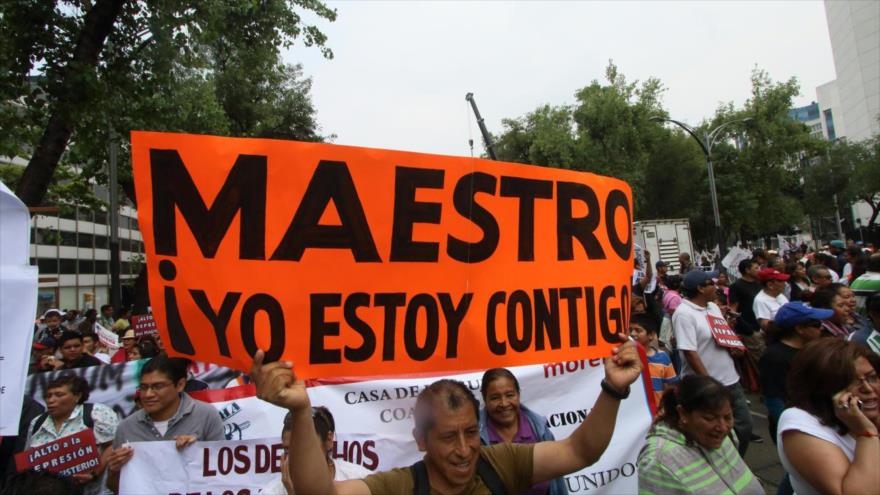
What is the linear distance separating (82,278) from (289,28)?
40389mm

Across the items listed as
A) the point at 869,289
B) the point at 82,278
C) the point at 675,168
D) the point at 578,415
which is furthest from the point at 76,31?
the point at 82,278

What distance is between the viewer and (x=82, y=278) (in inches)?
1703

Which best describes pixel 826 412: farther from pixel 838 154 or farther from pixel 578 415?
pixel 838 154

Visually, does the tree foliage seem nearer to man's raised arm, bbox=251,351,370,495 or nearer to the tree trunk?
the tree trunk

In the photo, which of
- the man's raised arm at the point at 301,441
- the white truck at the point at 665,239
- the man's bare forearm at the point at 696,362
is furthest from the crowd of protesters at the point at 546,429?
the white truck at the point at 665,239

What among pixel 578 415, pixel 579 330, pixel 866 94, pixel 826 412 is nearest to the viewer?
pixel 826 412

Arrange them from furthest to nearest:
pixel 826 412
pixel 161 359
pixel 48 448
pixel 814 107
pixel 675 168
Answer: pixel 814 107, pixel 675 168, pixel 161 359, pixel 48 448, pixel 826 412

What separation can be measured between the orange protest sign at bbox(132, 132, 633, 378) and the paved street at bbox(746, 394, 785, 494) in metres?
3.18

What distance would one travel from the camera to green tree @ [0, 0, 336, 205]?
7.86 m

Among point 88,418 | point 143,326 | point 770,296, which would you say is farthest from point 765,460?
point 143,326

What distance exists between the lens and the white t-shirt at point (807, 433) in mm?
2293

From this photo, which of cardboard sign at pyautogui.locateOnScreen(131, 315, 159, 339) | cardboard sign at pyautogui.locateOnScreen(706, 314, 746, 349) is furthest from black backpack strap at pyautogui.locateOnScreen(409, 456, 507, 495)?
cardboard sign at pyautogui.locateOnScreen(131, 315, 159, 339)

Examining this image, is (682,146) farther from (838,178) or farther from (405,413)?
(405,413)

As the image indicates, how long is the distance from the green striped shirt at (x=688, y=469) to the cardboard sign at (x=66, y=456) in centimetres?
275
